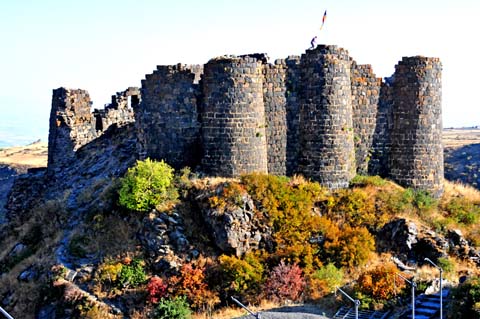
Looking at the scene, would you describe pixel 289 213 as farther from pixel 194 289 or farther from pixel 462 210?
pixel 462 210

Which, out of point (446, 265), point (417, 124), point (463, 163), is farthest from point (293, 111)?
point (463, 163)

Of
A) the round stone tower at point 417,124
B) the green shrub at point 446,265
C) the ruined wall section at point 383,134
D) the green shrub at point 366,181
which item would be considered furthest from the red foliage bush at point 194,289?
the round stone tower at point 417,124

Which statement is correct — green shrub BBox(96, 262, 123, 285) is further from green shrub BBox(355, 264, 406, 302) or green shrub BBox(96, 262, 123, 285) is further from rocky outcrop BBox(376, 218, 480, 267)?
rocky outcrop BBox(376, 218, 480, 267)

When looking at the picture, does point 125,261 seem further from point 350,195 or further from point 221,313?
point 350,195

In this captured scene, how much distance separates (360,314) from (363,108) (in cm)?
1054

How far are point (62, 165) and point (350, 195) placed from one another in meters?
19.2

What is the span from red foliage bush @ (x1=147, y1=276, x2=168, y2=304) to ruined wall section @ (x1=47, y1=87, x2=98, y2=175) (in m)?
16.5

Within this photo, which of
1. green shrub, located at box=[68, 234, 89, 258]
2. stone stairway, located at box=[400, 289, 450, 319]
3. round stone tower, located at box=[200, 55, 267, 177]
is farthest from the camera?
round stone tower, located at box=[200, 55, 267, 177]

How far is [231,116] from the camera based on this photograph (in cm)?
2625

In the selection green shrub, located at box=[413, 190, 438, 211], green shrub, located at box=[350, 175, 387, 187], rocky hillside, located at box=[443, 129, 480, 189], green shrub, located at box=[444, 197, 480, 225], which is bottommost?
rocky hillside, located at box=[443, 129, 480, 189]

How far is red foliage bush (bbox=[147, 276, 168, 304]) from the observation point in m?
22.5

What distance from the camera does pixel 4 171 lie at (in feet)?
267

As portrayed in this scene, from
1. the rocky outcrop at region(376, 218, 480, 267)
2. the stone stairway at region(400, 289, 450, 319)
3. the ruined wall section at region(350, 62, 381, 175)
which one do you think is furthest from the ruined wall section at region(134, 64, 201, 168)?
the stone stairway at region(400, 289, 450, 319)

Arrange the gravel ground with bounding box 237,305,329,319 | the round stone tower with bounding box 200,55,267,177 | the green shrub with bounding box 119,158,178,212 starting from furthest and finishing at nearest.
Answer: the round stone tower with bounding box 200,55,267,177, the green shrub with bounding box 119,158,178,212, the gravel ground with bounding box 237,305,329,319
